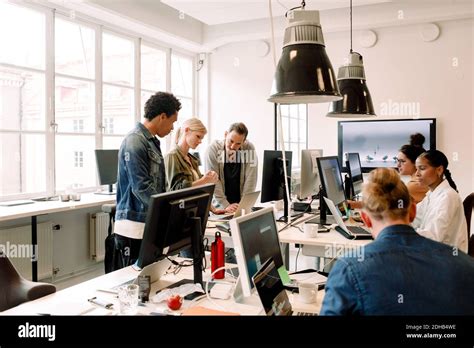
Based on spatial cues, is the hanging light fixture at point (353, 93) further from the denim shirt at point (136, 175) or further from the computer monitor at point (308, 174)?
the denim shirt at point (136, 175)

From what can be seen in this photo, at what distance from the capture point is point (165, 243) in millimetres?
1905

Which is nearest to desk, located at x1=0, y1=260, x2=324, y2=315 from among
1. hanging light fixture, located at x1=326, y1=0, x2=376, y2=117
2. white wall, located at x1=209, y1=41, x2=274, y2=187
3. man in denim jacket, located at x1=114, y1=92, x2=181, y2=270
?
man in denim jacket, located at x1=114, y1=92, x2=181, y2=270

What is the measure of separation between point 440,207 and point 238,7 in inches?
150

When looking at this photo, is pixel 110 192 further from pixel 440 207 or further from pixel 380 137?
pixel 380 137

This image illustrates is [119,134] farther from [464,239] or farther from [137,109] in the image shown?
[464,239]

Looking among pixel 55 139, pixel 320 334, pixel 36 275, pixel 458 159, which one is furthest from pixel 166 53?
pixel 320 334

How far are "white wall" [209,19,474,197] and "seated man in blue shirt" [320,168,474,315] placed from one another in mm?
4714

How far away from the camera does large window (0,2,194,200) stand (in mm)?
4074

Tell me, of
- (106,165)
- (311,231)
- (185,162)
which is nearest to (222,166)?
(185,162)

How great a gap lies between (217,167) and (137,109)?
87.6 inches

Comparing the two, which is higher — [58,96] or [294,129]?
[58,96]

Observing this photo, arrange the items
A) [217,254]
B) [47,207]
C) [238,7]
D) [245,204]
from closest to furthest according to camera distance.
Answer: [217,254]
[245,204]
[47,207]
[238,7]

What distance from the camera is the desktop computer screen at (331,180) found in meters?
3.14

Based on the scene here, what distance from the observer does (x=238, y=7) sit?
5.32 m
